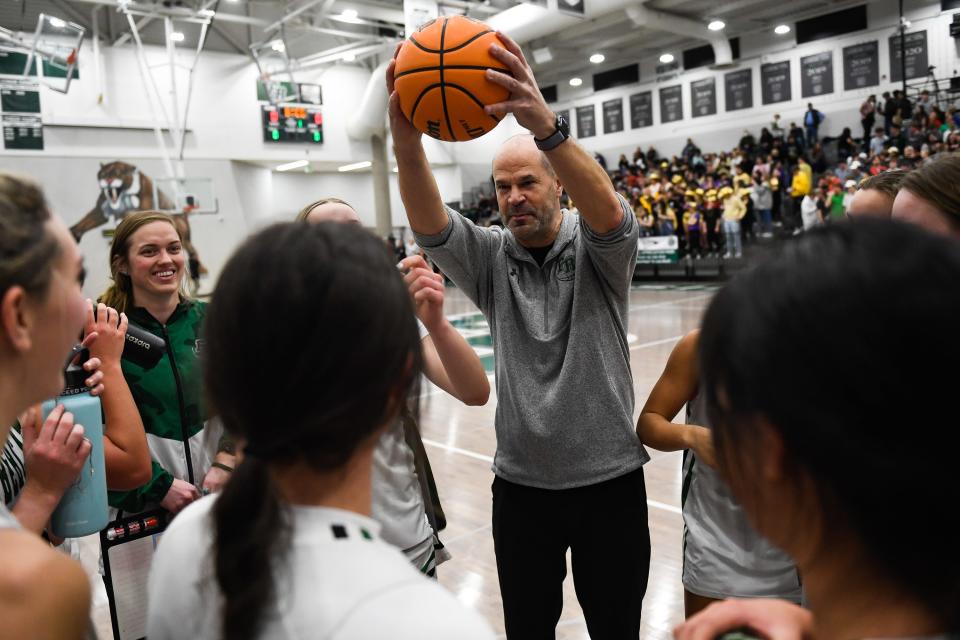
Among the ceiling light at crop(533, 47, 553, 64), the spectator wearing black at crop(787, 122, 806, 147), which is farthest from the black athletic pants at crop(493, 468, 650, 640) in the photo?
the spectator wearing black at crop(787, 122, 806, 147)

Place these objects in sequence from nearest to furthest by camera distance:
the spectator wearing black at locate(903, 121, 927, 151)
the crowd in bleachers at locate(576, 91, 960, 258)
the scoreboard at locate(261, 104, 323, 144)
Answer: the spectator wearing black at locate(903, 121, 927, 151), the crowd in bleachers at locate(576, 91, 960, 258), the scoreboard at locate(261, 104, 323, 144)

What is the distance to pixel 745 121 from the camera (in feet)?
71.0

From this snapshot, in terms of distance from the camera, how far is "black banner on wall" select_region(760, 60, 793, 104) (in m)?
20.7

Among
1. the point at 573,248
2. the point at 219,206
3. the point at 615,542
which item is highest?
the point at 219,206

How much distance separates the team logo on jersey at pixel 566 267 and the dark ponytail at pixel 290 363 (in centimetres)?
132

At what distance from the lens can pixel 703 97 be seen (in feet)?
73.7

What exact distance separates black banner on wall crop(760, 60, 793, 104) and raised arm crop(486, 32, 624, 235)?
21.4 metres

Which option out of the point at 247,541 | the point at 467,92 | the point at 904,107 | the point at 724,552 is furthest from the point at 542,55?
the point at 247,541

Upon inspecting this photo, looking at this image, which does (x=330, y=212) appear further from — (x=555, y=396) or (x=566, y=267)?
(x=555, y=396)

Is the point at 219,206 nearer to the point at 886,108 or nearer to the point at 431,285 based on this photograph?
the point at 886,108

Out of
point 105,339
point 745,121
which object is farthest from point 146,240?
point 745,121

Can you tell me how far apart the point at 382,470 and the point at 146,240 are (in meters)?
1.25

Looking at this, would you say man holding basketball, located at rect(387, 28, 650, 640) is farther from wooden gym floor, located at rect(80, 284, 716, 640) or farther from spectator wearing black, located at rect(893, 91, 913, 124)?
spectator wearing black, located at rect(893, 91, 913, 124)

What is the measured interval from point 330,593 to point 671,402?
146cm
